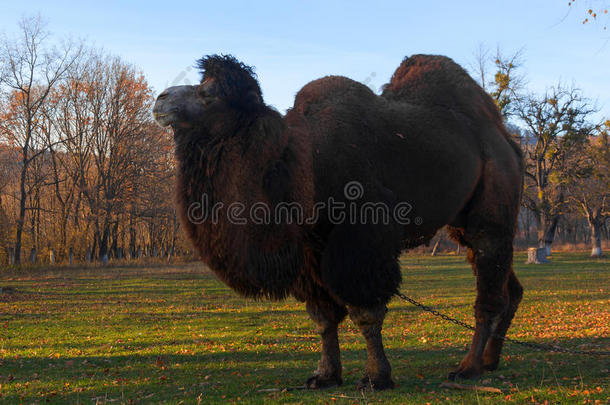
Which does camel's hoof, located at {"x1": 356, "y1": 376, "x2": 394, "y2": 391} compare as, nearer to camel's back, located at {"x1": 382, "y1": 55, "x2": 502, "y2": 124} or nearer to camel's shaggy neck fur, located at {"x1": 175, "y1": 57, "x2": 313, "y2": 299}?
camel's shaggy neck fur, located at {"x1": 175, "y1": 57, "x2": 313, "y2": 299}

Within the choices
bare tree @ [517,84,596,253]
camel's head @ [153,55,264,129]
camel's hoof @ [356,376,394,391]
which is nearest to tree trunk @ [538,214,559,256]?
bare tree @ [517,84,596,253]

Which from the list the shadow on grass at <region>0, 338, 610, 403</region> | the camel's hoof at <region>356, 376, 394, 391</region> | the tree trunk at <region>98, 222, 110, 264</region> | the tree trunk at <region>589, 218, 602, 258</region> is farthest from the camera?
the tree trunk at <region>589, 218, 602, 258</region>

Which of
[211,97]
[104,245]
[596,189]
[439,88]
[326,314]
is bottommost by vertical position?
[326,314]

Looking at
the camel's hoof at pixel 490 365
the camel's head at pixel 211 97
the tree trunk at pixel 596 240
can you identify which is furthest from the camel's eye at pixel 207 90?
the tree trunk at pixel 596 240

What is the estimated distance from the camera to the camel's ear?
4.45 meters

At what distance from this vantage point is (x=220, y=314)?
15008mm

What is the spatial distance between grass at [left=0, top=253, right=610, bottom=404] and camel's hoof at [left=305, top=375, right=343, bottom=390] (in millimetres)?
131

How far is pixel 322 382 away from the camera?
5594mm

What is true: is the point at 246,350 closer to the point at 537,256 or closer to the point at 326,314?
the point at 326,314

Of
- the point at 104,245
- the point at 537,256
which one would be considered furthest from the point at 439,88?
the point at 104,245

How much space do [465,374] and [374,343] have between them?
1.35 m

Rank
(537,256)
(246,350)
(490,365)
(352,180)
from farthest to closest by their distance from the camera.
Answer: (537,256) → (246,350) → (490,365) → (352,180)

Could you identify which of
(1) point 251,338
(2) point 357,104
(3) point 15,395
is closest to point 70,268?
(1) point 251,338

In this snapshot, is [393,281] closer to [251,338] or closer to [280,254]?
[280,254]
